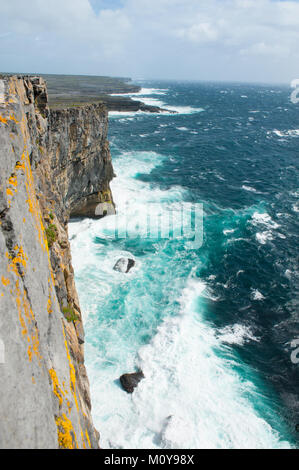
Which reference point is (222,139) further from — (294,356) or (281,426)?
(281,426)

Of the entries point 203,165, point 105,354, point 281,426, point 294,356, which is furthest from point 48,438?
point 203,165

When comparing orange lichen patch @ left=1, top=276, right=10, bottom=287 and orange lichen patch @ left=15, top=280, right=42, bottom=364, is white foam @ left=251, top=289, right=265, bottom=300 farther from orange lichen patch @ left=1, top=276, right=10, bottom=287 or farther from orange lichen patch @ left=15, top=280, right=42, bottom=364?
Result: orange lichen patch @ left=1, top=276, right=10, bottom=287

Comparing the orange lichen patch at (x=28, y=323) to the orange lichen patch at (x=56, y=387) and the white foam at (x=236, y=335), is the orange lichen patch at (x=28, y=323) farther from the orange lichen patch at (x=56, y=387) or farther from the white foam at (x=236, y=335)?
the white foam at (x=236, y=335)

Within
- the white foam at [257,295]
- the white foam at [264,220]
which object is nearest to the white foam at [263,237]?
the white foam at [264,220]

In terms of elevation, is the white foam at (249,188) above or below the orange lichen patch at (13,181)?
below

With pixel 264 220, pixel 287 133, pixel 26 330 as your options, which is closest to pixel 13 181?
pixel 26 330

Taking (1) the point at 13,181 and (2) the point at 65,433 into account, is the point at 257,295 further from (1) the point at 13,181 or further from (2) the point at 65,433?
(1) the point at 13,181
